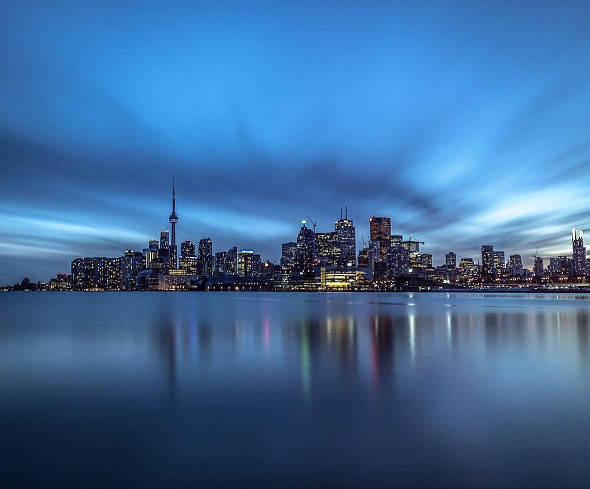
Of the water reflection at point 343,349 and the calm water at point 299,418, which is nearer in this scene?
the calm water at point 299,418

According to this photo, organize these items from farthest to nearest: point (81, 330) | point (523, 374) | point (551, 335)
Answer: point (81, 330)
point (551, 335)
point (523, 374)

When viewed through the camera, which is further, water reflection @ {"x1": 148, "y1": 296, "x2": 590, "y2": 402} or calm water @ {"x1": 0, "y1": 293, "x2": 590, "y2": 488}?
water reflection @ {"x1": 148, "y1": 296, "x2": 590, "y2": 402}

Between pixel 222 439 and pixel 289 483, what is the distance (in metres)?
3.38

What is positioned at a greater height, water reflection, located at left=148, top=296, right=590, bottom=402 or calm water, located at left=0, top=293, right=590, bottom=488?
calm water, located at left=0, top=293, right=590, bottom=488

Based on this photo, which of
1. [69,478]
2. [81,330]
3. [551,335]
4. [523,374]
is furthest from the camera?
[81,330]

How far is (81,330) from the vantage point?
47312mm

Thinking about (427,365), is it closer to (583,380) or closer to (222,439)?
(583,380)

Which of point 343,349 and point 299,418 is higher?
point 299,418

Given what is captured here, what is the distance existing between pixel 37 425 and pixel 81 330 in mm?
36519

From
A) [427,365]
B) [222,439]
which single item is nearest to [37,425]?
[222,439]

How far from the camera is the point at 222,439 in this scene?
40.0ft

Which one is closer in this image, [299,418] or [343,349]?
[299,418]

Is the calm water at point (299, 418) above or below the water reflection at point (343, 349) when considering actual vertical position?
above

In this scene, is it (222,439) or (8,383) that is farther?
(8,383)
